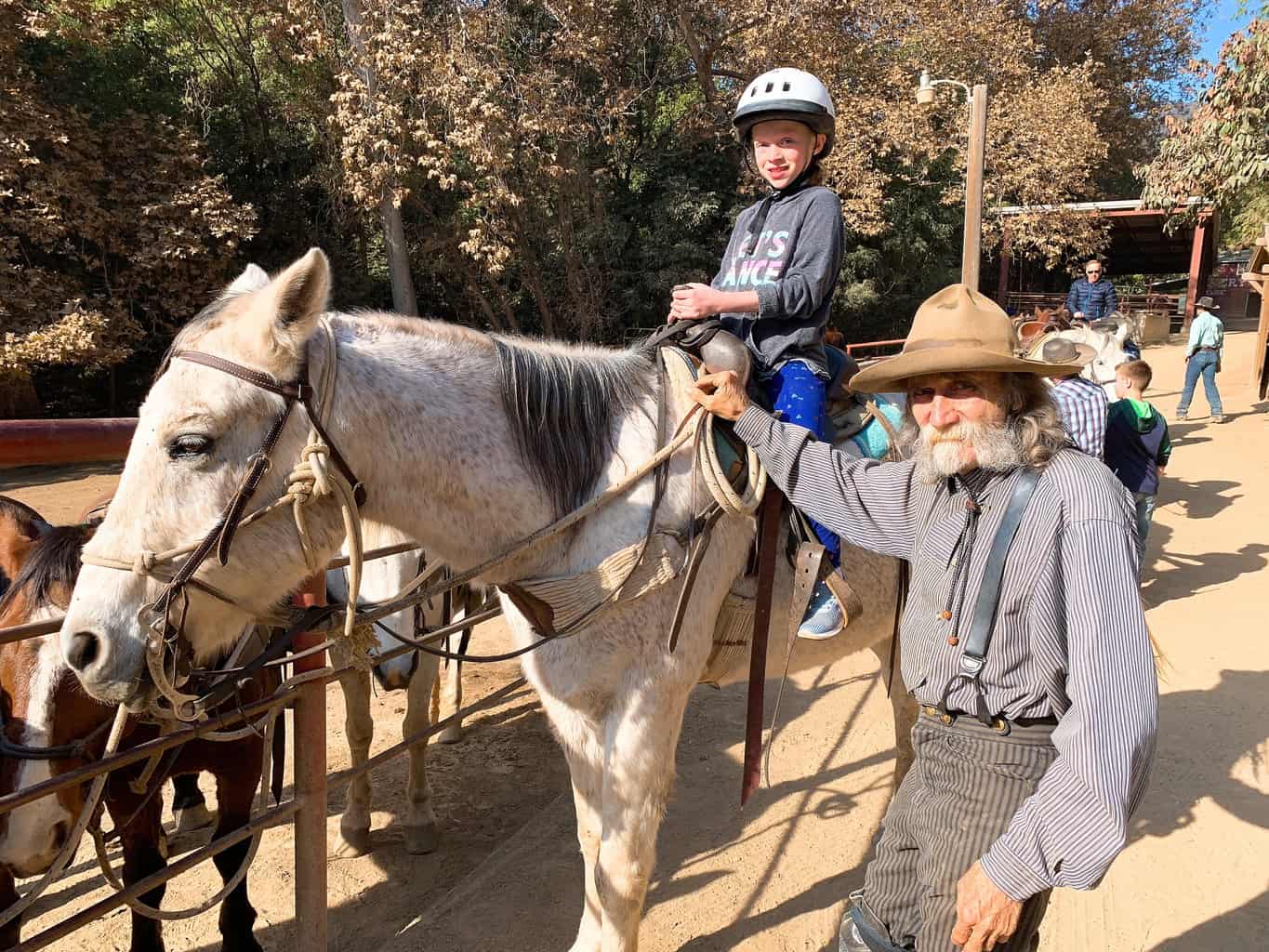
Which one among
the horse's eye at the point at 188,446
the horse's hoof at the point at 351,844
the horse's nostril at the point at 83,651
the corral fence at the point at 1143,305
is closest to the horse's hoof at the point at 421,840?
the horse's hoof at the point at 351,844

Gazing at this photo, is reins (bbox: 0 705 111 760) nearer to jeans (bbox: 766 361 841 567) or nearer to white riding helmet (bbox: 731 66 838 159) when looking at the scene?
jeans (bbox: 766 361 841 567)

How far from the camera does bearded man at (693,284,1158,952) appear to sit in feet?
4.61

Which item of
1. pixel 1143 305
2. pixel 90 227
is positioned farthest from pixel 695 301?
pixel 1143 305

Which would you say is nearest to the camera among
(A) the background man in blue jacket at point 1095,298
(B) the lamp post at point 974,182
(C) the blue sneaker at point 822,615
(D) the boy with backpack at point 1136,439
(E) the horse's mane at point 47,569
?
(E) the horse's mane at point 47,569

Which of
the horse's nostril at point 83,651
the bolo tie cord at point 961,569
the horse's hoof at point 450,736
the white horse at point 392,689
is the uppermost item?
the bolo tie cord at point 961,569

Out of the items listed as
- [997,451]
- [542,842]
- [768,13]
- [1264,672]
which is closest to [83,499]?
[542,842]

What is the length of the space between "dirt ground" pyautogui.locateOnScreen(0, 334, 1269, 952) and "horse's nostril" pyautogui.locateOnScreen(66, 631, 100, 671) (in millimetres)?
2034

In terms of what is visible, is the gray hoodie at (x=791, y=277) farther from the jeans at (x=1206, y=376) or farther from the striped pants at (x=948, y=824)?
the jeans at (x=1206, y=376)

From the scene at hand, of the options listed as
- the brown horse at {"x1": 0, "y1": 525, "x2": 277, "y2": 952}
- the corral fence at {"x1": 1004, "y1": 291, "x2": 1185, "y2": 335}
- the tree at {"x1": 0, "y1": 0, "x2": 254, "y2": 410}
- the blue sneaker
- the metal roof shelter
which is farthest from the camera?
the corral fence at {"x1": 1004, "y1": 291, "x2": 1185, "y2": 335}

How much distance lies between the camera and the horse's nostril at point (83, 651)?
1.57 metres

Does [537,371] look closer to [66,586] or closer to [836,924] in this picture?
[66,586]

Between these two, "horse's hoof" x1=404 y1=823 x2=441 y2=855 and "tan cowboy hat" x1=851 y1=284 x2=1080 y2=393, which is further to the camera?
"horse's hoof" x1=404 y1=823 x2=441 y2=855

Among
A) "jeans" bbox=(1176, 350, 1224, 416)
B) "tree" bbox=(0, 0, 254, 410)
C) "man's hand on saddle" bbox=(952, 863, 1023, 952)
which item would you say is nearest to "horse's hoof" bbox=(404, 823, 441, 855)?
"man's hand on saddle" bbox=(952, 863, 1023, 952)

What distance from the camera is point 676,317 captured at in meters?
2.44
